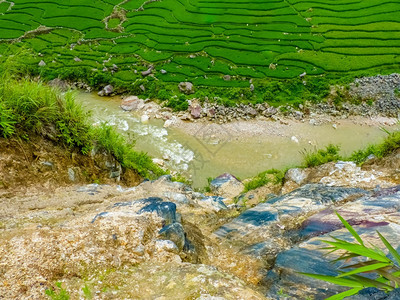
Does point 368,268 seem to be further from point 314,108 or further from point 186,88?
point 186,88

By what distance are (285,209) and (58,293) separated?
15.8 feet

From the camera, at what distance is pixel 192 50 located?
23500 millimetres

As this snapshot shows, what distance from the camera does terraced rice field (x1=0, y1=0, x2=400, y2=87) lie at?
22.0 m

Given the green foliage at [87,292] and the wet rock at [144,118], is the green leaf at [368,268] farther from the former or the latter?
the wet rock at [144,118]

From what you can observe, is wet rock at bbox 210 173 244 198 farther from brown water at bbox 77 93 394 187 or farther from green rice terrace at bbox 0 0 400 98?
green rice terrace at bbox 0 0 400 98

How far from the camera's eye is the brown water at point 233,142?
1627 centimetres

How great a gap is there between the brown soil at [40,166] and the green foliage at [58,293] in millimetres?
3376

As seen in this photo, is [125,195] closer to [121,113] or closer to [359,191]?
[359,191]

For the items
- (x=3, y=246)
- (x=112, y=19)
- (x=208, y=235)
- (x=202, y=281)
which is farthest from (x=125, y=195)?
(x=112, y=19)

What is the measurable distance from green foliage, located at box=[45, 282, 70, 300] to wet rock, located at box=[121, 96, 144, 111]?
17.0 m

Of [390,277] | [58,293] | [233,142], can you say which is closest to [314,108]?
[233,142]

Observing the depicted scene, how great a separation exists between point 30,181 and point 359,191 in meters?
7.42

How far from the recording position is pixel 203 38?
24.4m

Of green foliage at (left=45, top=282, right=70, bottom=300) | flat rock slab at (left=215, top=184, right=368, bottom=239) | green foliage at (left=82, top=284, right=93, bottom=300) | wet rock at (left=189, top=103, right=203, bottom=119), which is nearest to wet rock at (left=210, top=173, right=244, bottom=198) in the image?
flat rock slab at (left=215, top=184, right=368, bottom=239)
